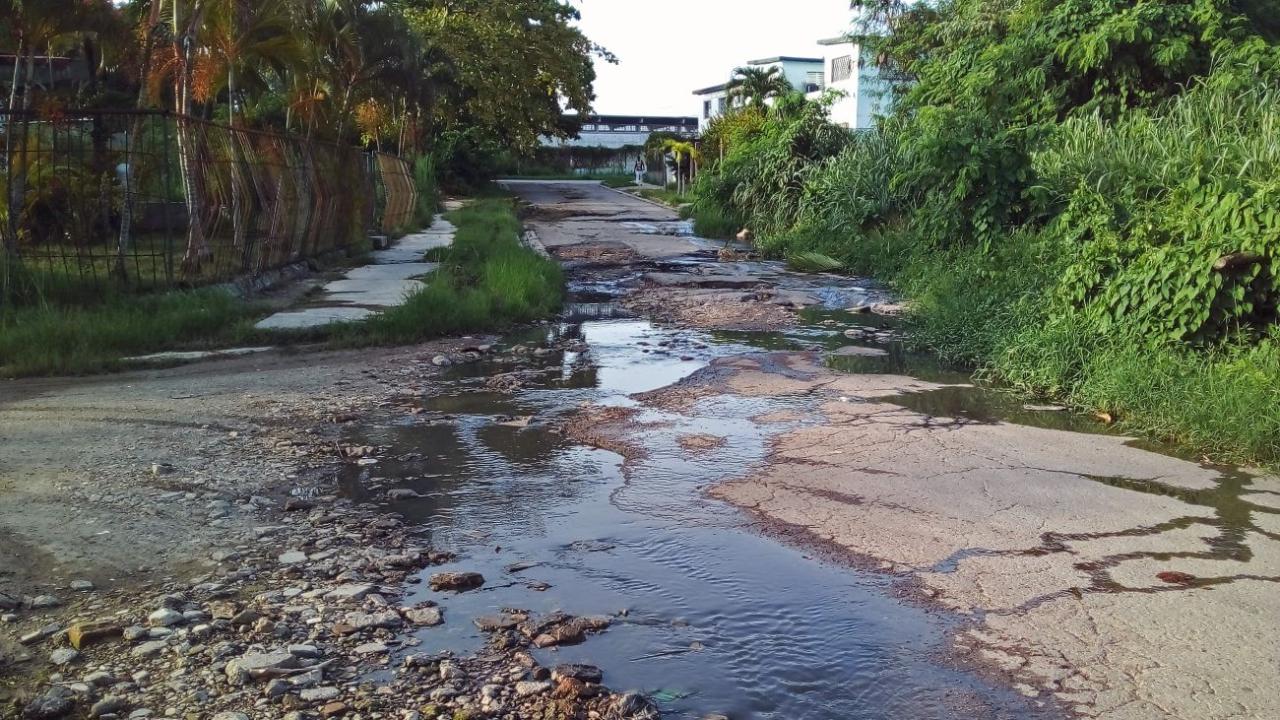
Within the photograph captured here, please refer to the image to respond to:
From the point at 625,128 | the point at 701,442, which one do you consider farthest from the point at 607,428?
the point at 625,128

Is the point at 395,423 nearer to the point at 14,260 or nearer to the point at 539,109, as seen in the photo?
the point at 14,260

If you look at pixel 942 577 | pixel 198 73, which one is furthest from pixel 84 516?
pixel 198 73

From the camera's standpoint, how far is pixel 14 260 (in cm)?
1029

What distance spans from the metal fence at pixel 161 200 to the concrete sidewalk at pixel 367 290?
0.95m

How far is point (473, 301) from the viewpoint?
447 inches

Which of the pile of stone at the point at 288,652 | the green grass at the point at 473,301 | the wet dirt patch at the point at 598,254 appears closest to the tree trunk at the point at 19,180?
the green grass at the point at 473,301

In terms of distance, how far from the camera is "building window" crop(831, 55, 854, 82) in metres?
40.6

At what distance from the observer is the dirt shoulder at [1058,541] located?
3709 mm

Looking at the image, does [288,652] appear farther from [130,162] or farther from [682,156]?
[682,156]

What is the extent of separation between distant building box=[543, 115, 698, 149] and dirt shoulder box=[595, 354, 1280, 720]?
238ft

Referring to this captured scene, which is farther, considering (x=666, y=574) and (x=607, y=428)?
(x=607, y=428)

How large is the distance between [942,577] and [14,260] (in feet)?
31.8

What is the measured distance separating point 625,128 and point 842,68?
4236cm

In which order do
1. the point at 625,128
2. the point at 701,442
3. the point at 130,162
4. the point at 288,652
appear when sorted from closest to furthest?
the point at 288,652 → the point at 701,442 → the point at 130,162 → the point at 625,128
